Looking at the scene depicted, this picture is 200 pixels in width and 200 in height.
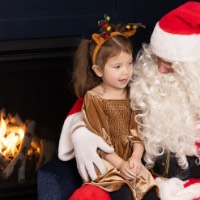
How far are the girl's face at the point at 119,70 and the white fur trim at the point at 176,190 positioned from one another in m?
0.35

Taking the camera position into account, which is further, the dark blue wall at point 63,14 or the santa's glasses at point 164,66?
the dark blue wall at point 63,14

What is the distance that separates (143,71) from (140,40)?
0.93ft

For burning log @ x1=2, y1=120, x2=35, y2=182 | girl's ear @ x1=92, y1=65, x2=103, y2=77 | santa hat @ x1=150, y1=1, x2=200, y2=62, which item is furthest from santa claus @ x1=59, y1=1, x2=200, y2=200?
burning log @ x1=2, y1=120, x2=35, y2=182

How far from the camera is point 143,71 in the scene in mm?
1704

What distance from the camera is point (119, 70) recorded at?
5.36 feet

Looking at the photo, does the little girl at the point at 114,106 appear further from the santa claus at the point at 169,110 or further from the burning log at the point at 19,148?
the burning log at the point at 19,148

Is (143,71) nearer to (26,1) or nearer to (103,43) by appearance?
(103,43)

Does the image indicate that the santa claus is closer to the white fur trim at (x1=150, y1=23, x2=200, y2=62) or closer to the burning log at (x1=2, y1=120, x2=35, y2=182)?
the white fur trim at (x1=150, y1=23, x2=200, y2=62)

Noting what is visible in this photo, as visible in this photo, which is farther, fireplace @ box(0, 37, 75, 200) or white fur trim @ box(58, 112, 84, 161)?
fireplace @ box(0, 37, 75, 200)

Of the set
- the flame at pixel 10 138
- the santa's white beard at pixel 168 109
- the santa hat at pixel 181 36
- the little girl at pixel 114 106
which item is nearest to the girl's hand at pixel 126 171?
the little girl at pixel 114 106

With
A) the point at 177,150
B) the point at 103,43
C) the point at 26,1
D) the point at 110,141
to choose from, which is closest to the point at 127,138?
the point at 110,141

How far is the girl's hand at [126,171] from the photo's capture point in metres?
1.64

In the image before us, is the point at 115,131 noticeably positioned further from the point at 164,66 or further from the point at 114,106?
the point at 164,66

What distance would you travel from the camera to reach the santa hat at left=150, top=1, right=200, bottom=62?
1.58 m
